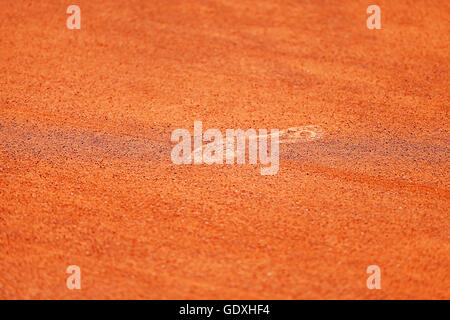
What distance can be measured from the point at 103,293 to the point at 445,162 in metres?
3.81

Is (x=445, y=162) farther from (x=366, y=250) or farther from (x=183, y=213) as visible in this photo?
(x=183, y=213)

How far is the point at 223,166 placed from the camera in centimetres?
488

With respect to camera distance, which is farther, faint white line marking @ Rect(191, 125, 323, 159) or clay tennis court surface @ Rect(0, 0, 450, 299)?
faint white line marking @ Rect(191, 125, 323, 159)

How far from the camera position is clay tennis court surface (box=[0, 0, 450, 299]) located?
4.01 metres

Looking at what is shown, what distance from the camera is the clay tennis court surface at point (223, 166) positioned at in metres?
4.01

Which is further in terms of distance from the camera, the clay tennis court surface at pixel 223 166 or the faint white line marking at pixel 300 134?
the faint white line marking at pixel 300 134

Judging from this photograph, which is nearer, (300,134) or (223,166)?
(223,166)

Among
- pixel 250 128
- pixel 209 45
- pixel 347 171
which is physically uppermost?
pixel 209 45

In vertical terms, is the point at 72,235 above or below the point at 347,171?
below

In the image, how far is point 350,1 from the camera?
705 cm

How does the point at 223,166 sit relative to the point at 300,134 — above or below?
below

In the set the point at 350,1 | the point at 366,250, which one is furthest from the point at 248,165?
the point at 350,1
